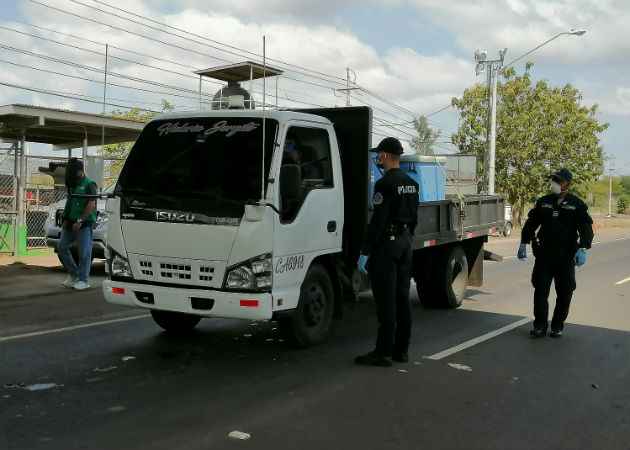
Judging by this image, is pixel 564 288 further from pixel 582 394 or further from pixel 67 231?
pixel 67 231

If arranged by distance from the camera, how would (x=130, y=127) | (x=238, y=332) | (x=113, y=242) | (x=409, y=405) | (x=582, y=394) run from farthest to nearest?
(x=130, y=127), (x=238, y=332), (x=113, y=242), (x=582, y=394), (x=409, y=405)

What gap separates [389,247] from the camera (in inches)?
229

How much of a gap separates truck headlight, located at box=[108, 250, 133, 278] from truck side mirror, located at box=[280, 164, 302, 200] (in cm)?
160

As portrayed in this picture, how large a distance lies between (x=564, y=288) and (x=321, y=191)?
10.2ft

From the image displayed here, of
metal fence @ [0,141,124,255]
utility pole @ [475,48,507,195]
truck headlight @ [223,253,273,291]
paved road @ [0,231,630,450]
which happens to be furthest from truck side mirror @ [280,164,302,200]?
utility pole @ [475,48,507,195]

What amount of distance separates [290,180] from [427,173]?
313cm

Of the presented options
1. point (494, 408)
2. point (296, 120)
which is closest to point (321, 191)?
point (296, 120)

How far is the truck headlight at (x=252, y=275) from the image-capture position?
549 centimetres

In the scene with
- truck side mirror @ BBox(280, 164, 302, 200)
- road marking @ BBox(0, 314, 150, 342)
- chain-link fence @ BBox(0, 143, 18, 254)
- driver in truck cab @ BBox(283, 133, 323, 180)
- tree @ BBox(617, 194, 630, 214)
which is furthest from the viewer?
tree @ BBox(617, 194, 630, 214)

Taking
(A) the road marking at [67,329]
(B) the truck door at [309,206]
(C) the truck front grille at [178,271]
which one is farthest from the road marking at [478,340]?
(A) the road marking at [67,329]

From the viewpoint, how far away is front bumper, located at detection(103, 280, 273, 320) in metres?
5.43

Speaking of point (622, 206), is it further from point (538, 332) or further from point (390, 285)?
point (390, 285)

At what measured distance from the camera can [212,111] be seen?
6191mm

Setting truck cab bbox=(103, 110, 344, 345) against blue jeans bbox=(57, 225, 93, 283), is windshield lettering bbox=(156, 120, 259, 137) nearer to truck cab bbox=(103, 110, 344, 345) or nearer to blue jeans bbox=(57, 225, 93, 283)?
truck cab bbox=(103, 110, 344, 345)
